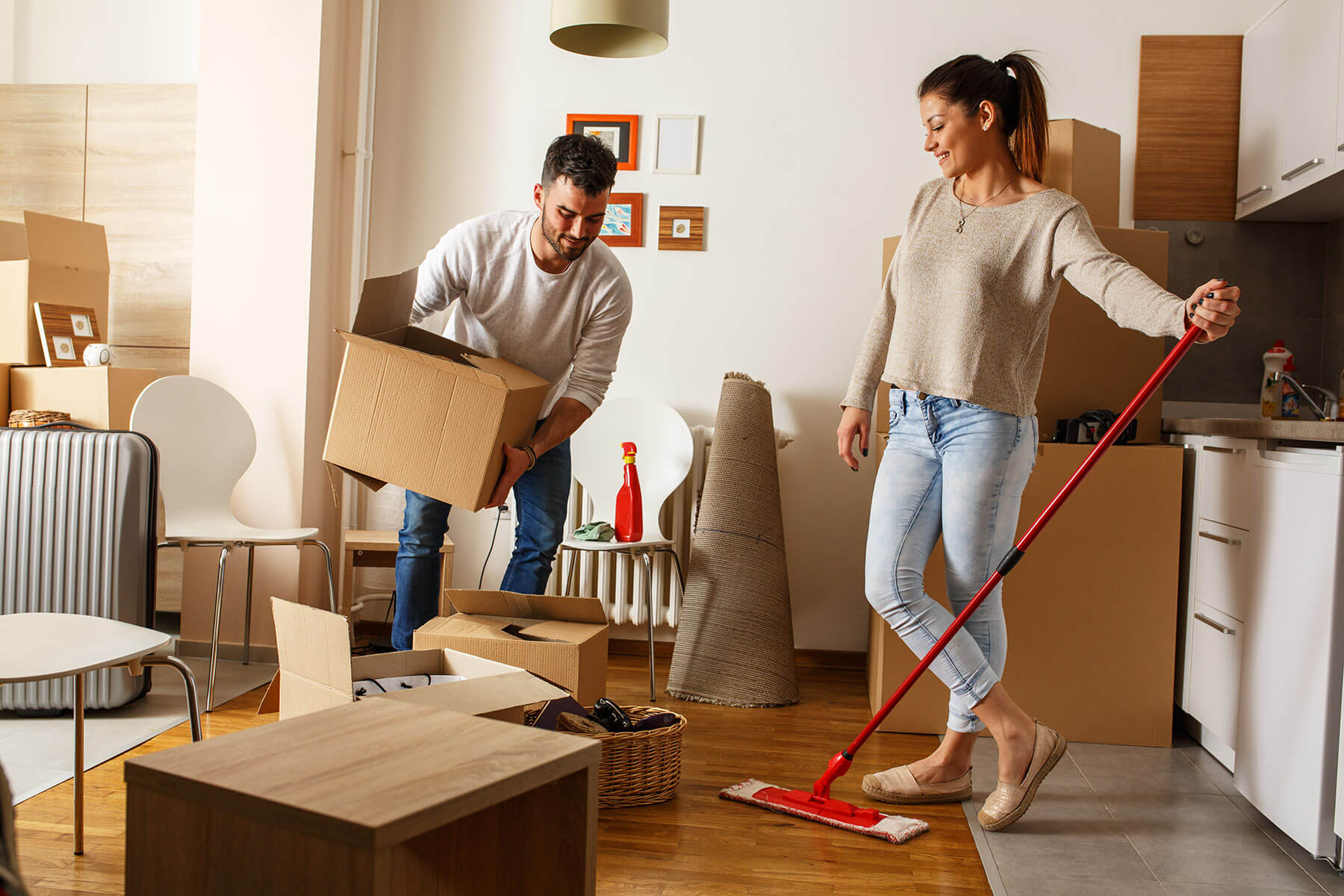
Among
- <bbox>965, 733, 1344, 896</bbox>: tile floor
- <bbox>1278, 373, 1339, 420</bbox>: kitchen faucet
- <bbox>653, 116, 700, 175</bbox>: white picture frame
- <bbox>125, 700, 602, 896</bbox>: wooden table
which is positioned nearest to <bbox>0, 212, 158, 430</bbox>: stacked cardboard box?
<bbox>653, 116, 700, 175</bbox>: white picture frame

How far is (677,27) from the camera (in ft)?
10.9

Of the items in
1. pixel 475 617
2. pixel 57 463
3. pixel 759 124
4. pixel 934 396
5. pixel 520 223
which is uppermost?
pixel 759 124

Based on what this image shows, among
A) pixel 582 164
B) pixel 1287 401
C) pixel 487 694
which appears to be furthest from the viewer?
pixel 1287 401

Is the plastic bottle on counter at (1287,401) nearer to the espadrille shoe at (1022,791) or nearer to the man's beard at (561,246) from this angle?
the espadrille shoe at (1022,791)

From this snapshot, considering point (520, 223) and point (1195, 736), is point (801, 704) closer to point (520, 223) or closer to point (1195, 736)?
point (1195, 736)

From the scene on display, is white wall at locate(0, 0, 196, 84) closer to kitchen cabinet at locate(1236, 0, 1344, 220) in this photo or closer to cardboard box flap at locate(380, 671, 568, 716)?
cardboard box flap at locate(380, 671, 568, 716)

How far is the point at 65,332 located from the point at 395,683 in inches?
77.5

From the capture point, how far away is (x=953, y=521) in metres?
1.96

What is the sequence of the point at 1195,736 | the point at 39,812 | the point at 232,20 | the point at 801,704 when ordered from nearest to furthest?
the point at 39,812
the point at 1195,736
the point at 801,704
the point at 232,20

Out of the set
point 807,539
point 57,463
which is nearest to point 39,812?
point 57,463

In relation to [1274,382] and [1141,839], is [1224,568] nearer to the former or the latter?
[1141,839]

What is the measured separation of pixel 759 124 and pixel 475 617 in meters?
1.90

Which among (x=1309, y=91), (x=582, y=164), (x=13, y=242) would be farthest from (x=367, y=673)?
(x=1309, y=91)

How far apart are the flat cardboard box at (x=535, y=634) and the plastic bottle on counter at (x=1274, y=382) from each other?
2.00 metres
